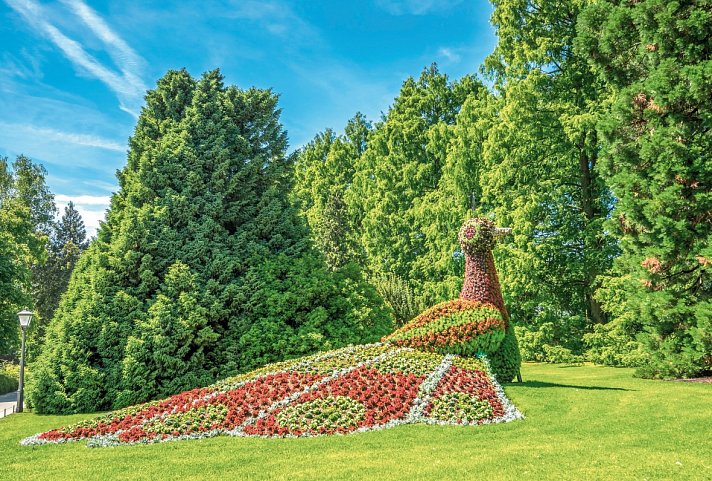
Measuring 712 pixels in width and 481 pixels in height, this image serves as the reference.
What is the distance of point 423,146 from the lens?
2925 centimetres

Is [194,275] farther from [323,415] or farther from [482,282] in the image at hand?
[482,282]

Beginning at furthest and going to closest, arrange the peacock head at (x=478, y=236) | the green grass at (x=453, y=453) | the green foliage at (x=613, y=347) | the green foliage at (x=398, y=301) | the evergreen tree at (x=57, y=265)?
1. the evergreen tree at (x=57, y=265)
2. the green foliage at (x=398, y=301)
3. the green foliage at (x=613, y=347)
4. the peacock head at (x=478, y=236)
5. the green grass at (x=453, y=453)

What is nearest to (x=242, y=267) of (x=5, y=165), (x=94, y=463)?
(x=94, y=463)

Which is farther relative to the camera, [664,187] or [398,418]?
[664,187]

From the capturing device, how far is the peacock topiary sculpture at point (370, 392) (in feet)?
28.1

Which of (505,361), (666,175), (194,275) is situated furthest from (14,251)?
(666,175)

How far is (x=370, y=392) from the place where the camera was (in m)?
9.32

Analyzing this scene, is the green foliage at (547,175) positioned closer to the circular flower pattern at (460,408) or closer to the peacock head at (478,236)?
the peacock head at (478,236)

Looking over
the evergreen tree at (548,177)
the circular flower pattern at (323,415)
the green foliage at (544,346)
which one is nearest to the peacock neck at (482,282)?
the circular flower pattern at (323,415)

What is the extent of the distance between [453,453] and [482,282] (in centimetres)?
589

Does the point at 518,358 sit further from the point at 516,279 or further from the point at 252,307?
the point at 516,279

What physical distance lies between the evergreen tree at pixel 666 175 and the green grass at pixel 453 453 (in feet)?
14.0

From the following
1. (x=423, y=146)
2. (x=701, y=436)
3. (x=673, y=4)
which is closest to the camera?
(x=701, y=436)

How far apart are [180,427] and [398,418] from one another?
3.45m
